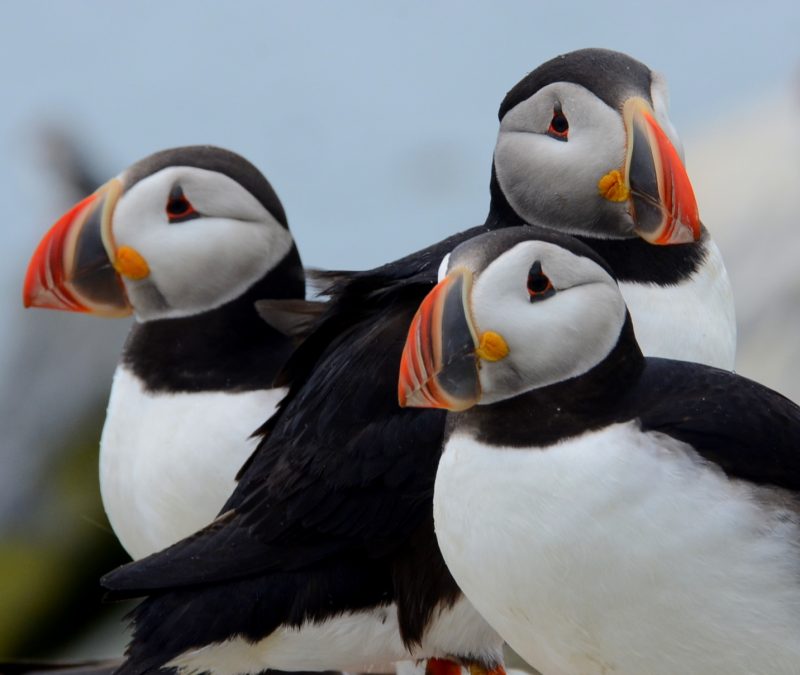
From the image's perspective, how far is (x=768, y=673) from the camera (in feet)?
10.2

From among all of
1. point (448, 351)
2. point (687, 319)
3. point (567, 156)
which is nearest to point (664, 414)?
point (448, 351)

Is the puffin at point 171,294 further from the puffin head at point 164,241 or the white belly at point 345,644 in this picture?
the white belly at point 345,644

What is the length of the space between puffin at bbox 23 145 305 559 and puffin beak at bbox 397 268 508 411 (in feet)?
4.12

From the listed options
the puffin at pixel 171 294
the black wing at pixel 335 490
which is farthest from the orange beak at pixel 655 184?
the puffin at pixel 171 294

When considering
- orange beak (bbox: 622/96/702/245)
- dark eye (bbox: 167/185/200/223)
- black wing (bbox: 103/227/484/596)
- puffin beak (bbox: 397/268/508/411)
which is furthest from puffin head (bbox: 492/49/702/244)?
dark eye (bbox: 167/185/200/223)

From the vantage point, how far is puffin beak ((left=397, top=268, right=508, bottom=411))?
315 centimetres

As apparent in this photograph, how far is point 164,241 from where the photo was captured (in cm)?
453

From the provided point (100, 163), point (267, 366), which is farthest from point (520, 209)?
point (100, 163)

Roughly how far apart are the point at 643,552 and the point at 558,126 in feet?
4.31

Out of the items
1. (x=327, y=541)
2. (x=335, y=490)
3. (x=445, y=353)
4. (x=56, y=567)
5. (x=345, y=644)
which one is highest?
(x=445, y=353)

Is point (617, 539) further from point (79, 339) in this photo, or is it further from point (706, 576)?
point (79, 339)

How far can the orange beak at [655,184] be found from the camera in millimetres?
3699

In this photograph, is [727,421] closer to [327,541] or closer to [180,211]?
[327,541]

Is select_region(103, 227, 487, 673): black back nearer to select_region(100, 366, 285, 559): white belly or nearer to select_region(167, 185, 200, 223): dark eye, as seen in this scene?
select_region(100, 366, 285, 559): white belly
